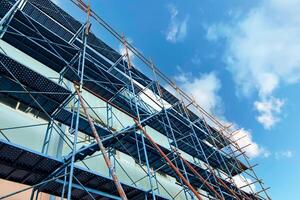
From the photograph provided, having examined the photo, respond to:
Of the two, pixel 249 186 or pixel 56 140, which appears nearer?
pixel 56 140

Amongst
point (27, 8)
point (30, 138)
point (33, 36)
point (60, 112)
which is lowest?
point (30, 138)

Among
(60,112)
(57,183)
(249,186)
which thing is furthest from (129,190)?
(249,186)

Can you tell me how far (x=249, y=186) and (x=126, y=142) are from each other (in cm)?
1023

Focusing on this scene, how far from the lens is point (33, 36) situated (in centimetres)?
914

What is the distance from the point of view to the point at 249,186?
55.5 feet

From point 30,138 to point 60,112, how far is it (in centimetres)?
127

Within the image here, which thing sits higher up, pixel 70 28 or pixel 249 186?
pixel 70 28

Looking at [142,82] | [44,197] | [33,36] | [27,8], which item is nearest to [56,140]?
[44,197]

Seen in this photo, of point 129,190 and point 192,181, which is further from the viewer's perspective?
point 192,181

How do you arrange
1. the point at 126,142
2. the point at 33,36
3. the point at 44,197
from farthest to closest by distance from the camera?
1. the point at 126,142
2. the point at 33,36
3. the point at 44,197

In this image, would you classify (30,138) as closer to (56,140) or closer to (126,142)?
(56,140)

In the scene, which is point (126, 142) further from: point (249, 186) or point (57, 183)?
point (249, 186)

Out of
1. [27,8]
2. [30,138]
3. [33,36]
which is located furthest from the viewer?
[27,8]

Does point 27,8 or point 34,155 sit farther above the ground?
point 27,8
